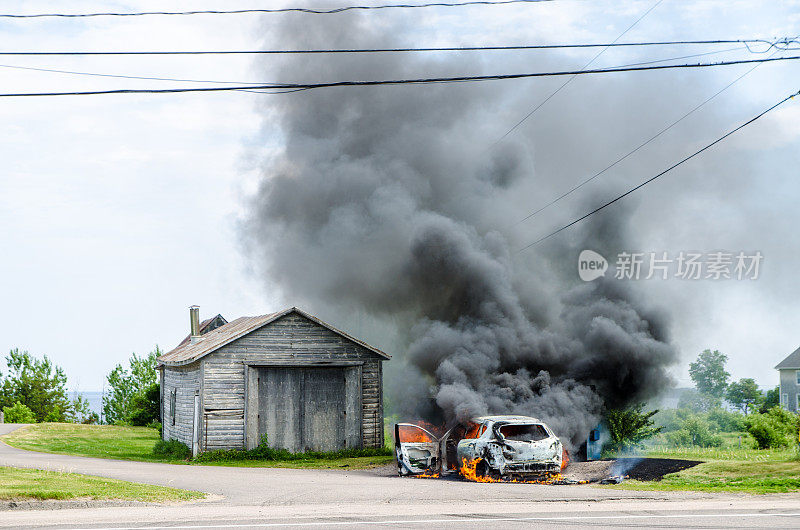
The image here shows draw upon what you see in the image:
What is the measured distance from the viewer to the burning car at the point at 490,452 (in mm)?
17609

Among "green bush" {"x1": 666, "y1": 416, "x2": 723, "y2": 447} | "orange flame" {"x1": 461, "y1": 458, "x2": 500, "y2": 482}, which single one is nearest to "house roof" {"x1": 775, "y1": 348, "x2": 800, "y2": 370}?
"green bush" {"x1": 666, "y1": 416, "x2": 723, "y2": 447}

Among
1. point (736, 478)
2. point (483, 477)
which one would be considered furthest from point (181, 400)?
point (736, 478)

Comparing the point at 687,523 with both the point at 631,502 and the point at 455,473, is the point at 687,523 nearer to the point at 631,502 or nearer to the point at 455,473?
the point at 631,502

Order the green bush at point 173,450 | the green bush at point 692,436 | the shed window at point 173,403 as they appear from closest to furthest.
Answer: the green bush at point 173,450 → the shed window at point 173,403 → the green bush at point 692,436

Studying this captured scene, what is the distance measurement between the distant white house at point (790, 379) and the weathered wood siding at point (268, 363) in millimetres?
49835

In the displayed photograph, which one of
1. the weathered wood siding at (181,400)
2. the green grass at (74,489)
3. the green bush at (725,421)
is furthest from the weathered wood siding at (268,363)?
the green bush at (725,421)

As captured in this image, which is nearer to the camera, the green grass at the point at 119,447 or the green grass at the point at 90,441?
the green grass at the point at 119,447

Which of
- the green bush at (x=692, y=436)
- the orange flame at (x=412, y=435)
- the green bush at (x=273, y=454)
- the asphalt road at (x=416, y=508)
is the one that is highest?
the orange flame at (x=412, y=435)

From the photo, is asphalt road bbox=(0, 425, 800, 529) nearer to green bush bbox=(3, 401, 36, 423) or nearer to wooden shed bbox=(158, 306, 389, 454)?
wooden shed bbox=(158, 306, 389, 454)

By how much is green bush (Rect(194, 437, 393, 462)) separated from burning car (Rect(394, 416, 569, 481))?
6639 mm

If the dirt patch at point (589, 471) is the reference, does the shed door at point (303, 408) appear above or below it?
above

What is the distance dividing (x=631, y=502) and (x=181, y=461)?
1618 cm

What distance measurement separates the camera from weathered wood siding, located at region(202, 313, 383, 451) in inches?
987

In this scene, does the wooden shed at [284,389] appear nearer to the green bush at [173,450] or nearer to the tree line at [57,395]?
the green bush at [173,450]
